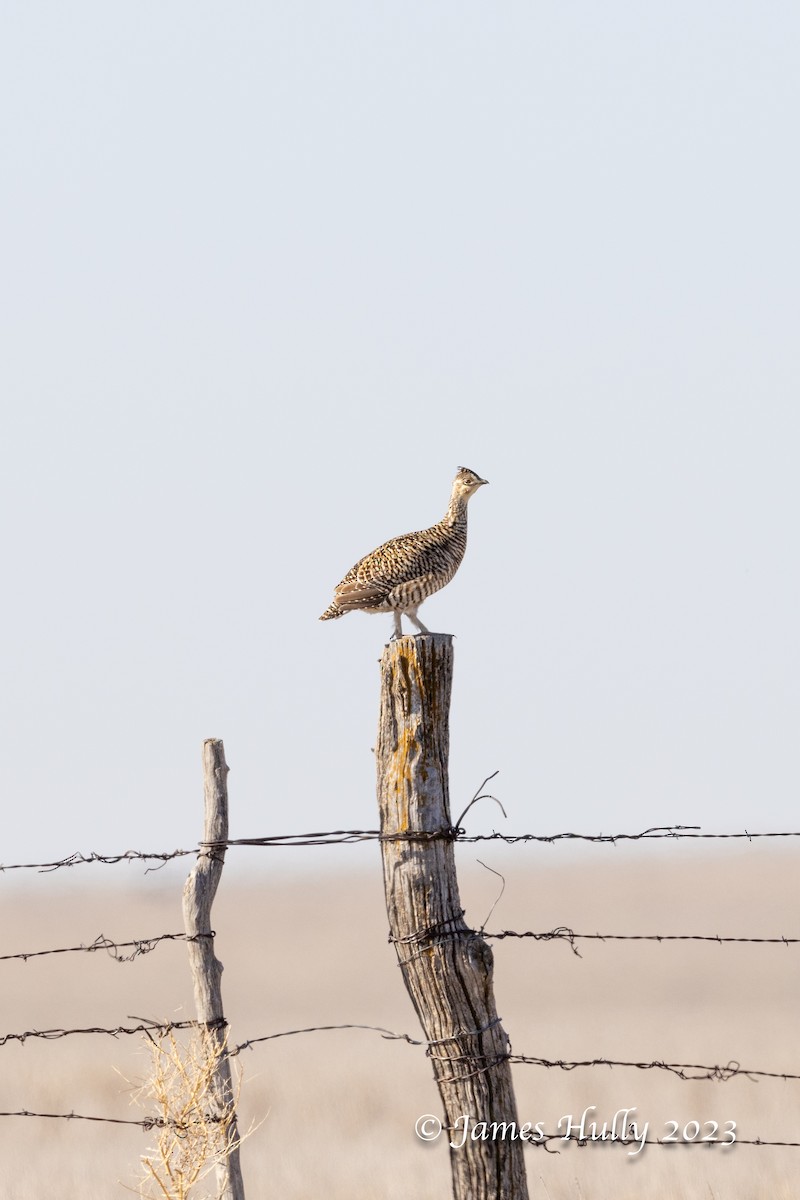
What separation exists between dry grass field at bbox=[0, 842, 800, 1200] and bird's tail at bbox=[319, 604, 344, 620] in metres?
2.73

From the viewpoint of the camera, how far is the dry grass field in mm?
13109

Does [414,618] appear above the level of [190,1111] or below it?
above

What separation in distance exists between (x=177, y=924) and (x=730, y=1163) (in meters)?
40.0

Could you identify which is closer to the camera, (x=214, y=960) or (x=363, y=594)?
(x=214, y=960)

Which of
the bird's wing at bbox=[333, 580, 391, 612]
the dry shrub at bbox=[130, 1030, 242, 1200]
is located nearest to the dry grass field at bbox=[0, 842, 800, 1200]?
the dry shrub at bbox=[130, 1030, 242, 1200]

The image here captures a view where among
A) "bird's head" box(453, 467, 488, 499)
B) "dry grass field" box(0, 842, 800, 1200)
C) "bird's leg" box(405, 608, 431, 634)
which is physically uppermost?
"bird's head" box(453, 467, 488, 499)

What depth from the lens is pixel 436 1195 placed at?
1140cm

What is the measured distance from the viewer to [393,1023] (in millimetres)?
29266

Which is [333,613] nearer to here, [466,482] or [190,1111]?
[466,482]

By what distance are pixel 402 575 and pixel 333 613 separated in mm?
501

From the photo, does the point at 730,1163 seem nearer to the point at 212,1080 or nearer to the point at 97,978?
the point at 212,1080

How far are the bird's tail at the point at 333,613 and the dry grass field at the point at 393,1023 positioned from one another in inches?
107

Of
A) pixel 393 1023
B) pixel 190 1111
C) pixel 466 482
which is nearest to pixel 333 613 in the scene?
pixel 466 482

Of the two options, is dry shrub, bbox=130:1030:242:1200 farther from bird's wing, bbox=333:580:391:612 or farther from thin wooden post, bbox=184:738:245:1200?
bird's wing, bbox=333:580:391:612
